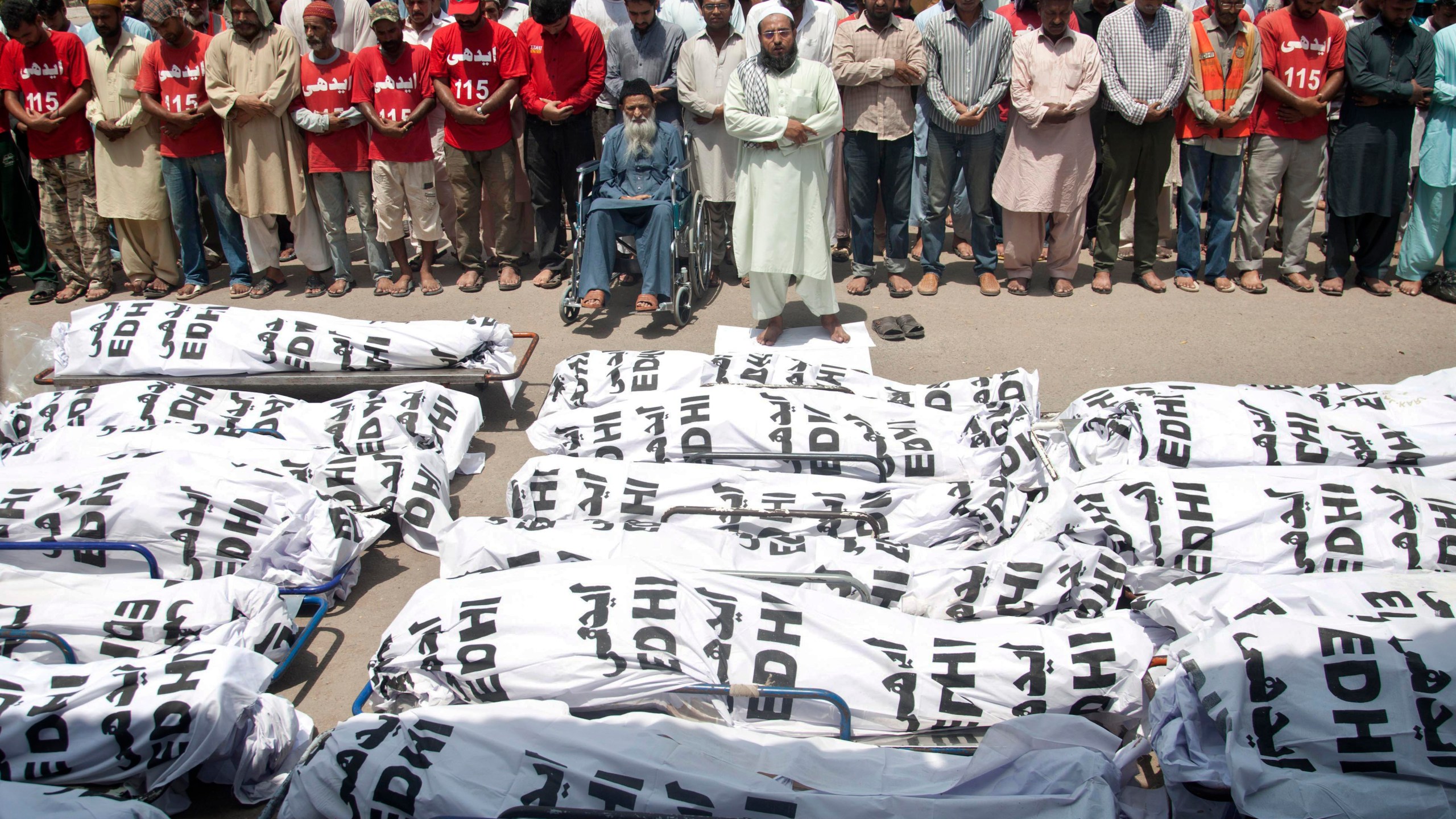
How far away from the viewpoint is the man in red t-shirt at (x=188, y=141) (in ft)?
25.1

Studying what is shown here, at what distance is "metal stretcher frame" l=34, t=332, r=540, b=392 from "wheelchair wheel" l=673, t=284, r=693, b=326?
1.60 m

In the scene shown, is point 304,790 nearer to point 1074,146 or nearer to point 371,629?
point 371,629

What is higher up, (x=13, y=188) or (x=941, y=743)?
(x=13, y=188)

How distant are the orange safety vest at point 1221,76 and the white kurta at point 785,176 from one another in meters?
2.83

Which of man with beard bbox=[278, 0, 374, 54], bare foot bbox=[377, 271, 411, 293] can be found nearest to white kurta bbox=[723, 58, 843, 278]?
bare foot bbox=[377, 271, 411, 293]

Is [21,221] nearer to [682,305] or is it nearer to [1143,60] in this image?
[682,305]

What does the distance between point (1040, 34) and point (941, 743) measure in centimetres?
573

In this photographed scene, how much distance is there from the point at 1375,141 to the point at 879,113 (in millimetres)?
3619

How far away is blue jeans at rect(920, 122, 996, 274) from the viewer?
746cm

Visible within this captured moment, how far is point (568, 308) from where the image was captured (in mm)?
7172

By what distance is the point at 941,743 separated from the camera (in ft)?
10.4

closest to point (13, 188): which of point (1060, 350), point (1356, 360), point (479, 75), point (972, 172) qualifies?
point (479, 75)

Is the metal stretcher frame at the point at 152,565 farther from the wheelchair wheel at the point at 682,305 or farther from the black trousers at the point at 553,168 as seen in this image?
the black trousers at the point at 553,168

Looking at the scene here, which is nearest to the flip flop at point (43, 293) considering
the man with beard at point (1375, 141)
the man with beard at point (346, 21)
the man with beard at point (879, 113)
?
A: the man with beard at point (346, 21)
